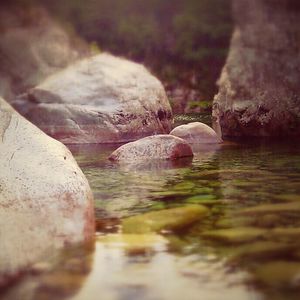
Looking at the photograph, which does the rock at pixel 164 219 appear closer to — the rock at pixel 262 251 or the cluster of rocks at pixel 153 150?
the rock at pixel 262 251

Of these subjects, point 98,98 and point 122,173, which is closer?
point 122,173

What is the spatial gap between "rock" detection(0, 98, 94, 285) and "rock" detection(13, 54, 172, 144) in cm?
503

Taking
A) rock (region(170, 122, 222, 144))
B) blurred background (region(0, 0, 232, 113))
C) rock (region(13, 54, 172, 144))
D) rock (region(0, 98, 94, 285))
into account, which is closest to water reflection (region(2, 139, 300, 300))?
rock (region(0, 98, 94, 285))

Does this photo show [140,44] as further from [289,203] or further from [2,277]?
[2,277]

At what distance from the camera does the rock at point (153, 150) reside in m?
5.53

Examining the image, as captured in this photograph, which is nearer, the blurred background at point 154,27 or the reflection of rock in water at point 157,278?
the reflection of rock in water at point 157,278

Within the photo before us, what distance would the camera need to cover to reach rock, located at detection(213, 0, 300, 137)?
291 inches

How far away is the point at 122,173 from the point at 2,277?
2837mm

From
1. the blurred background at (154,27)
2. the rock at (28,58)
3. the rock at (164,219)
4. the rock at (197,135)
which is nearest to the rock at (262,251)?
the rock at (164,219)

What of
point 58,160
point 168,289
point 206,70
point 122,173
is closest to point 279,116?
point 206,70

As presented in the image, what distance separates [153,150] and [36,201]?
3.42 meters

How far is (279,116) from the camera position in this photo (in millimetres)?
8508

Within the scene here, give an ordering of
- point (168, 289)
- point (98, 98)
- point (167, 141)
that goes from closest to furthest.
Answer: point (168, 289) < point (167, 141) < point (98, 98)

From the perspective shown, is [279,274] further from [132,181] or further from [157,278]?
[132,181]
